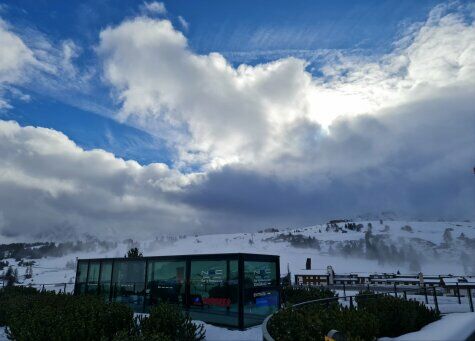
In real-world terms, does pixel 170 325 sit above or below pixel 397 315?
below

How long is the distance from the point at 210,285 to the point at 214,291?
0.35 m

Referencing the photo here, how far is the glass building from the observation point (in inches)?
610

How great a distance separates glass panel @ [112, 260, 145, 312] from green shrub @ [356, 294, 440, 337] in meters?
12.1

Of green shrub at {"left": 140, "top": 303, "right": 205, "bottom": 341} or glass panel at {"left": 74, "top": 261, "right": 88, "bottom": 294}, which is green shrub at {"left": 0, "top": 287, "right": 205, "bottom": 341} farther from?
glass panel at {"left": 74, "top": 261, "right": 88, "bottom": 294}

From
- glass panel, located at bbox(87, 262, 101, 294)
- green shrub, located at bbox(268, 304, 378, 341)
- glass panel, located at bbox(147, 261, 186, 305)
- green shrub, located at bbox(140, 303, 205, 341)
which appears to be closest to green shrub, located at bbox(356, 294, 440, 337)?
green shrub, located at bbox(268, 304, 378, 341)

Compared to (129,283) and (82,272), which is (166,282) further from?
(82,272)

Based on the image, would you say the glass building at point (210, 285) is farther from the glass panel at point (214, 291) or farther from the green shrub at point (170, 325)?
the green shrub at point (170, 325)

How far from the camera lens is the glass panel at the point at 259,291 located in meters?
15.6

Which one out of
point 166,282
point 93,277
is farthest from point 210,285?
point 93,277

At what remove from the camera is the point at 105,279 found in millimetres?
22250

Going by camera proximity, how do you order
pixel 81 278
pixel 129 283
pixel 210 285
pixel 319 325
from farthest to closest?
1. pixel 81 278
2. pixel 129 283
3. pixel 210 285
4. pixel 319 325

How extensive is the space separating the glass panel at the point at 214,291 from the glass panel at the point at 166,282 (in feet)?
2.25

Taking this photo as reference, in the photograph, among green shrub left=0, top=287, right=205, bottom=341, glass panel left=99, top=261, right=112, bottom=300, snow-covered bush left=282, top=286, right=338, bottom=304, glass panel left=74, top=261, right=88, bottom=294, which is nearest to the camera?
green shrub left=0, top=287, right=205, bottom=341

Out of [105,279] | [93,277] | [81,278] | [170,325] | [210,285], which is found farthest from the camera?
[81,278]
